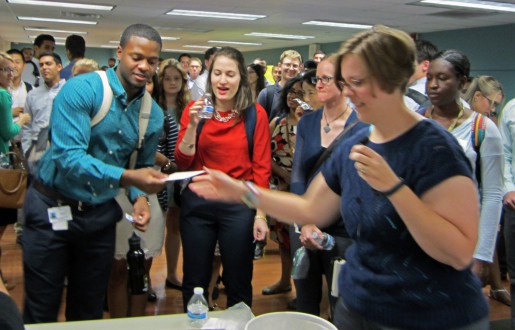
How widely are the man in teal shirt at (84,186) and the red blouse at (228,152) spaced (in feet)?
1.81

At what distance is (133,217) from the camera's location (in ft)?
7.56

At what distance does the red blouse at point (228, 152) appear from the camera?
2.76 metres

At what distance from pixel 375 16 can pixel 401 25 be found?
137 cm

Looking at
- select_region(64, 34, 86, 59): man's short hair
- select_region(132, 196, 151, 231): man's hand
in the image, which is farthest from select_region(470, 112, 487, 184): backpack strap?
select_region(64, 34, 86, 59): man's short hair

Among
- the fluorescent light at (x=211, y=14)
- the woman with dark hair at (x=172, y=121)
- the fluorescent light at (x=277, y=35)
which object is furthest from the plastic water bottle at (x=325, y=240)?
the fluorescent light at (x=277, y=35)

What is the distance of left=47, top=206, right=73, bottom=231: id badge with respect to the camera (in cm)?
208

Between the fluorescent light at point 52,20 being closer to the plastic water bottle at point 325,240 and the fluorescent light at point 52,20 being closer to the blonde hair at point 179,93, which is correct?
the blonde hair at point 179,93

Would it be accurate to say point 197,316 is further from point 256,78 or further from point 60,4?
point 60,4

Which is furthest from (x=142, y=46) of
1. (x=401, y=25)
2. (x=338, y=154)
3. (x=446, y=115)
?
(x=401, y=25)

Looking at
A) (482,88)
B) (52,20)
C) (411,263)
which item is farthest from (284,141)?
(52,20)

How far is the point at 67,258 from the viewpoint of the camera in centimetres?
218

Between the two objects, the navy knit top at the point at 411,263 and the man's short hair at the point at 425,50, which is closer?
the navy knit top at the point at 411,263

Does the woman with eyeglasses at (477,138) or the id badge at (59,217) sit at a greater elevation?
the woman with eyeglasses at (477,138)

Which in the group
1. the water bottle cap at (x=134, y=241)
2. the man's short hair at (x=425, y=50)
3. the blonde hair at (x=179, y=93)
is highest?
the man's short hair at (x=425, y=50)
